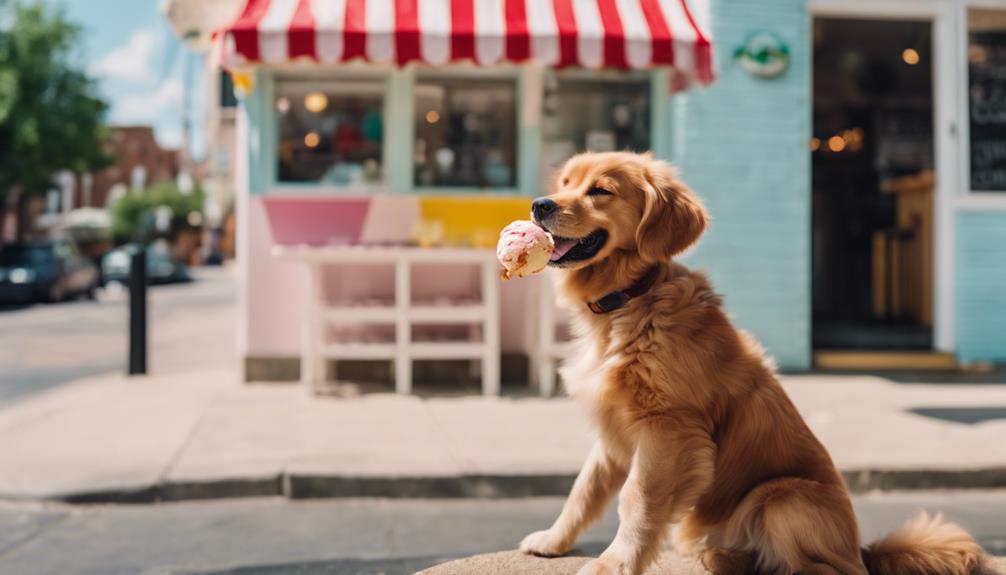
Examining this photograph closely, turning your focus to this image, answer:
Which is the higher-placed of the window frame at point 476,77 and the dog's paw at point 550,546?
the window frame at point 476,77

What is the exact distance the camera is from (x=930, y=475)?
507 cm

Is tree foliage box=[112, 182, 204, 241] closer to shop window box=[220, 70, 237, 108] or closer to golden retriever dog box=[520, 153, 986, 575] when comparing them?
shop window box=[220, 70, 237, 108]

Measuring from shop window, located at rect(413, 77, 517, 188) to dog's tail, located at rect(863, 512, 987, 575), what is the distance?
19.3 ft

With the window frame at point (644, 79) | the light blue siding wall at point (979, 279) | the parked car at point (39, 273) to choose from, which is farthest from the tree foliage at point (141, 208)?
the light blue siding wall at point (979, 279)

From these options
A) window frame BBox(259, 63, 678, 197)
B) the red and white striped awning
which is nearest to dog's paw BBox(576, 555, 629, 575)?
the red and white striped awning

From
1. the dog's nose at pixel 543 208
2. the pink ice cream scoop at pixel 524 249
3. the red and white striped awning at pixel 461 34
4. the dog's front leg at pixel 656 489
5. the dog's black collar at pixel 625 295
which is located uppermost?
the red and white striped awning at pixel 461 34

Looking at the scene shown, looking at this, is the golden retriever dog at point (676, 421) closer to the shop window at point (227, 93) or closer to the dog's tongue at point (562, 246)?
the dog's tongue at point (562, 246)

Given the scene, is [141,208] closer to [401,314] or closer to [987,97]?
[401,314]

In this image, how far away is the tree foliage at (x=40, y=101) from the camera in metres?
26.1

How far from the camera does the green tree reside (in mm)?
26125

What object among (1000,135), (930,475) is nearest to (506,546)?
(930,475)

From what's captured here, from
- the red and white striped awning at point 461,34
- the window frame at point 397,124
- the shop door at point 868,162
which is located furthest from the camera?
the shop door at point 868,162

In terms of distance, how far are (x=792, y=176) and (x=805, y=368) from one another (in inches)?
71.8

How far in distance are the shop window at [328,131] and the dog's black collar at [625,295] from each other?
5.51 metres
